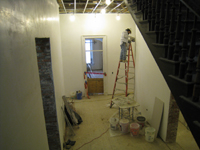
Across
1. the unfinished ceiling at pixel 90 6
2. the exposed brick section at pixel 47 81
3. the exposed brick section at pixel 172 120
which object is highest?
the unfinished ceiling at pixel 90 6

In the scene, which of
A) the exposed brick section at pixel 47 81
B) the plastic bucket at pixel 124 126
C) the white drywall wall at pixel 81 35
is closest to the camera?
the exposed brick section at pixel 47 81

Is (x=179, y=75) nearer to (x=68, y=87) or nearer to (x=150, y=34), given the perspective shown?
(x=150, y=34)

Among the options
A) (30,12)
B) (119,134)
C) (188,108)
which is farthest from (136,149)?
(30,12)

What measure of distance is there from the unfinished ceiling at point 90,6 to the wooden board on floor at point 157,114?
3221 mm

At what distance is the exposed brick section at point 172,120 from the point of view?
3107 millimetres

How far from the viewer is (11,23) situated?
1018 millimetres

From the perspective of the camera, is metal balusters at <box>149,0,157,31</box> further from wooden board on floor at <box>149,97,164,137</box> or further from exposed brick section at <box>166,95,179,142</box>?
wooden board on floor at <box>149,97,164,137</box>

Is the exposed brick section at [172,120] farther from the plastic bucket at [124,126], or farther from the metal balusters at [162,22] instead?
the metal balusters at [162,22]

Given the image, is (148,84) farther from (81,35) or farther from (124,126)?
(81,35)

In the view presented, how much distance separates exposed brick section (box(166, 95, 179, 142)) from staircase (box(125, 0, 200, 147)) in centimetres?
180

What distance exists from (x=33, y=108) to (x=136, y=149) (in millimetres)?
2633

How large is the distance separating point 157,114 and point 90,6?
4.17 m

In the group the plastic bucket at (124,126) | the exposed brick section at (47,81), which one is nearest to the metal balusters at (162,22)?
the exposed brick section at (47,81)

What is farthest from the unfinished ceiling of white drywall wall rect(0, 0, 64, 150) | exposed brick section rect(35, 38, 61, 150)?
white drywall wall rect(0, 0, 64, 150)
